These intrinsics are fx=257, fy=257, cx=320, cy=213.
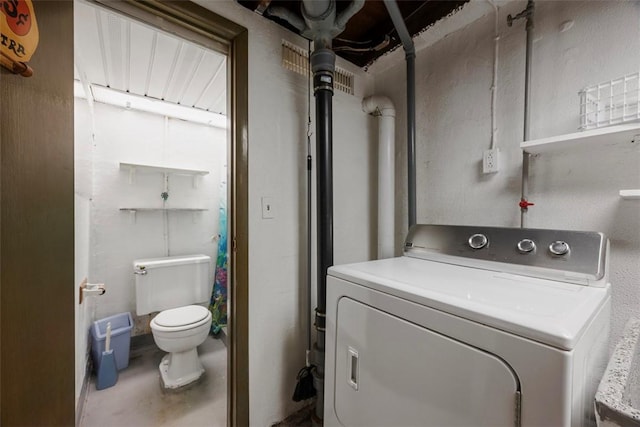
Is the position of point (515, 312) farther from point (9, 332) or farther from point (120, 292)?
point (120, 292)

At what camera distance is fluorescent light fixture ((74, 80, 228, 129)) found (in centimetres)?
210

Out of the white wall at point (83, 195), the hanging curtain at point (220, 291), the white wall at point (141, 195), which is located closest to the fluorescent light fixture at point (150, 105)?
the white wall at point (141, 195)

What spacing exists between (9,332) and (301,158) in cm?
128

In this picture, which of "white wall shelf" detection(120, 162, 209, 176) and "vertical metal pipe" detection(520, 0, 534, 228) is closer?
"vertical metal pipe" detection(520, 0, 534, 228)

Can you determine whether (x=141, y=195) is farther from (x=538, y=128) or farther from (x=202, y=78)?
(x=538, y=128)

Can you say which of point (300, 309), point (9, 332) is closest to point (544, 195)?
point (300, 309)

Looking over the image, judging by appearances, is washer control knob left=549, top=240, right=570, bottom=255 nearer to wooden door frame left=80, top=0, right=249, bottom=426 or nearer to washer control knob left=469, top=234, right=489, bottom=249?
washer control knob left=469, top=234, right=489, bottom=249

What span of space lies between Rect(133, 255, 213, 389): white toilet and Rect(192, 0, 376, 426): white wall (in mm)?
925

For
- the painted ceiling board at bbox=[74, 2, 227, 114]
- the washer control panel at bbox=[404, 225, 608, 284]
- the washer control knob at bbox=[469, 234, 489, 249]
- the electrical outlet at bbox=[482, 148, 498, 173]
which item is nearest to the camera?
the washer control panel at bbox=[404, 225, 608, 284]

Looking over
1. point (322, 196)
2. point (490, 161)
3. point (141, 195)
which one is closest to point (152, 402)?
point (141, 195)

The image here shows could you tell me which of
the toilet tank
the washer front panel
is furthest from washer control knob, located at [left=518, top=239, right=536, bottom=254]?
the toilet tank

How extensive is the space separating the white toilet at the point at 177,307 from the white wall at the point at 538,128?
6.26ft

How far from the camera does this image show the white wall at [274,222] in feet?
4.35

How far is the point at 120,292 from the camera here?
93.2 inches
